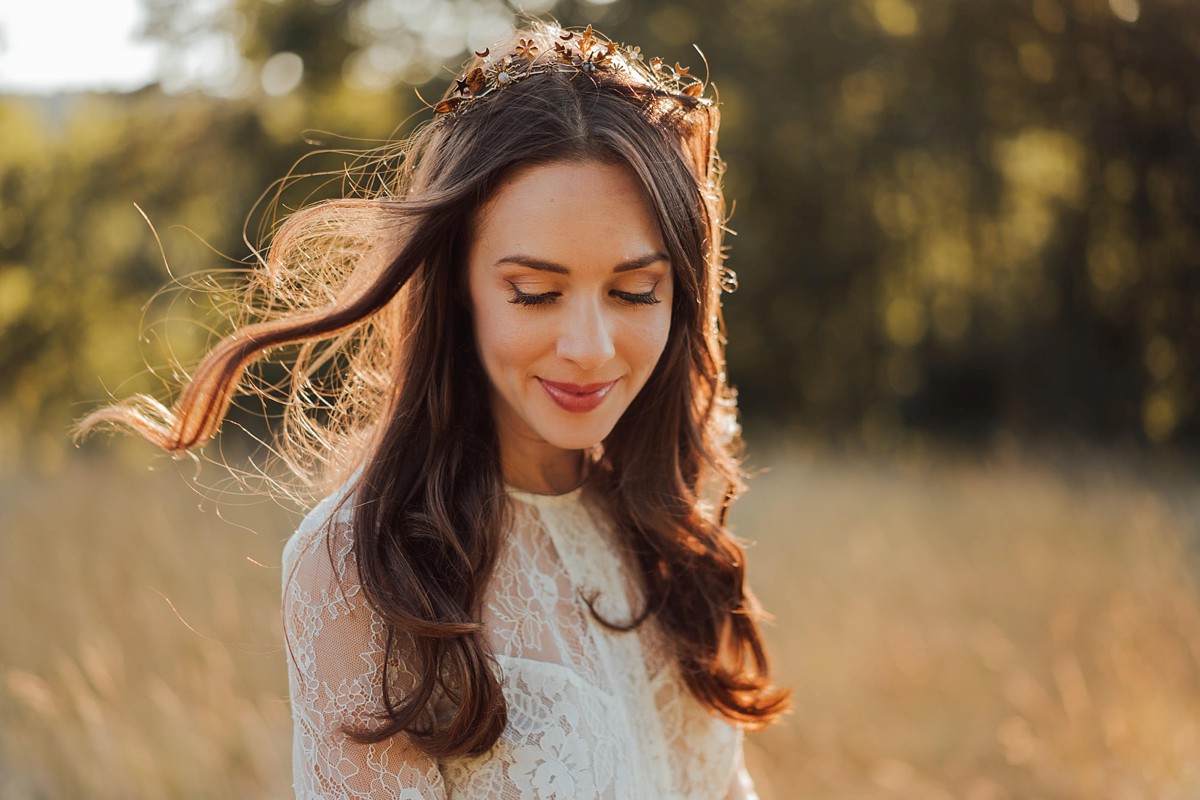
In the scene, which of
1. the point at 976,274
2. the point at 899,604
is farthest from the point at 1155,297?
the point at 899,604

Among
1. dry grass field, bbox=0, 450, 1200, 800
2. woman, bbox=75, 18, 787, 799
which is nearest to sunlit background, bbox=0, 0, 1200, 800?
dry grass field, bbox=0, 450, 1200, 800

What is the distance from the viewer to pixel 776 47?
9375mm

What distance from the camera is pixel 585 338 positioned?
5.43ft

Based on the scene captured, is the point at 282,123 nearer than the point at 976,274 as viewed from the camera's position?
Yes

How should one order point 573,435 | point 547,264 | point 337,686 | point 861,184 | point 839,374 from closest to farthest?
point 337,686, point 547,264, point 573,435, point 861,184, point 839,374

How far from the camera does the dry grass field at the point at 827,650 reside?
3137 millimetres

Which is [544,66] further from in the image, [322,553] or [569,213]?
[322,553]

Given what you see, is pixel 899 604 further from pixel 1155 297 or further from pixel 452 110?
pixel 1155 297

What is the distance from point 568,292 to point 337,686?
2.21ft

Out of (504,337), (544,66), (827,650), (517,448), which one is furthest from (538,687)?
(827,650)

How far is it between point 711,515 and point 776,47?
801 centimetres

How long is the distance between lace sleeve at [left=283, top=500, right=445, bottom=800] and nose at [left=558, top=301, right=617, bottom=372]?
0.46 meters

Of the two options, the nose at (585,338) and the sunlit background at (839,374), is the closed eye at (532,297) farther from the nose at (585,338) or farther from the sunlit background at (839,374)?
the sunlit background at (839,374)

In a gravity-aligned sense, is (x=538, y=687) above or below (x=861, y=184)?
below
